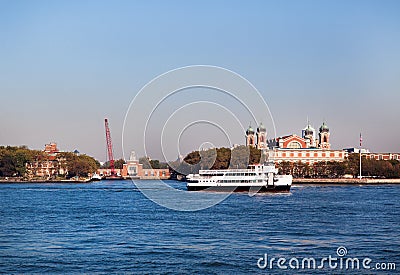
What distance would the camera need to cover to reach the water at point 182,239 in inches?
899

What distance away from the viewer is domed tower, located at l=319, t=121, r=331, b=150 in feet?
496

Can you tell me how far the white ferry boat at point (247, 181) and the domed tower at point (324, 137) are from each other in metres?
78.1

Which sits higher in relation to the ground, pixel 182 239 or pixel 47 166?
pixel 47 166

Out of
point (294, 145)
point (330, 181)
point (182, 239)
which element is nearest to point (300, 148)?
point (294, 145)

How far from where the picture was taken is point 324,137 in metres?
152

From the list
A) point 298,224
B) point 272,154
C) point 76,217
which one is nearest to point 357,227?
point 298,224

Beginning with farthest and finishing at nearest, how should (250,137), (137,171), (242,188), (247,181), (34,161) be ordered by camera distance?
(137,171) < (250,137) < (34,161) < (242,188) < (247,181)

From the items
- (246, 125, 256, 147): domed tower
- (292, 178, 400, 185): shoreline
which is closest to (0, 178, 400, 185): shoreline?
(292, 178, 400, 185): shoreline

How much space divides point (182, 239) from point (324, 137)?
12748cm

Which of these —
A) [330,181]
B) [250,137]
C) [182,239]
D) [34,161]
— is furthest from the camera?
[250,137]

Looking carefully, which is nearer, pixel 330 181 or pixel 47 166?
pixel 330 181

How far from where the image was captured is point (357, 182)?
379 ft

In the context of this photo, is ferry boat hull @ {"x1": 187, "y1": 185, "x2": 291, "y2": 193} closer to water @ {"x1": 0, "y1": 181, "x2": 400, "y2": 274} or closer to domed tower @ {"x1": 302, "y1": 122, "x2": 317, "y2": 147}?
water @ {"x1": 0, "y1": 181, "x2": 400, "y2": 274}

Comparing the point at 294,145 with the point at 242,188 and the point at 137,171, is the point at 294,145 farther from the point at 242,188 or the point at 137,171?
the point at 242,188
